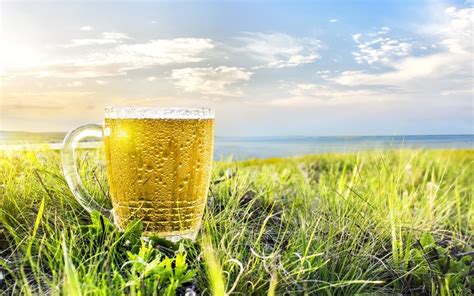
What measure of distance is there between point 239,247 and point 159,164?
2.04ft

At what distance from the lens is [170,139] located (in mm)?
2344

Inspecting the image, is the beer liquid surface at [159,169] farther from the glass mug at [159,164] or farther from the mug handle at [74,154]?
the mug handle at [74,154]

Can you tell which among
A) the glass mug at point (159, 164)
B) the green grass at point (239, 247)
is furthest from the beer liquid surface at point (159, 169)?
the green grass at point (239, 247)

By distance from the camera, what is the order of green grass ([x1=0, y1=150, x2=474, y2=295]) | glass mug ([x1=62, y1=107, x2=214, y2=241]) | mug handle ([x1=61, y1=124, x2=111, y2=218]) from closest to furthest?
green grass ([x1=0, y1=150, x2=474, y2=295]) < glass mug ([x1=62, y1=107, x2=214, y2=241]) < mug handle ([x1=61, y1=124, x2=111, y2=218])

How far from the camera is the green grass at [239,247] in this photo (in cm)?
200

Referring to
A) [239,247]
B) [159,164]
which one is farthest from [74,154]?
[239,247]

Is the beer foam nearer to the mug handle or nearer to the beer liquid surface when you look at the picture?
the beer liquid surface

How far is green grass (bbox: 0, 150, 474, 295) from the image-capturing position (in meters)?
2.00

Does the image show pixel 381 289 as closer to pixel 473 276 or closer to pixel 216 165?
pixel 473 276

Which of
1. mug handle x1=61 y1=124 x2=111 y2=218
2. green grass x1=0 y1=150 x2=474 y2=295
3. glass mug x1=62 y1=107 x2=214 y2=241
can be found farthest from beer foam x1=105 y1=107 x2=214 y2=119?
green grass x1=0 y1=150 x2=474 y2=295

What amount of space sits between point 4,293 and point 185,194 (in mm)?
881

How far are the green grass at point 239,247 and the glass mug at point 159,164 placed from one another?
0.38ft

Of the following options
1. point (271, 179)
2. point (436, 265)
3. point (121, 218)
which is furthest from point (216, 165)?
point (436, 265)

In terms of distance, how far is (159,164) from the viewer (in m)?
2.35
